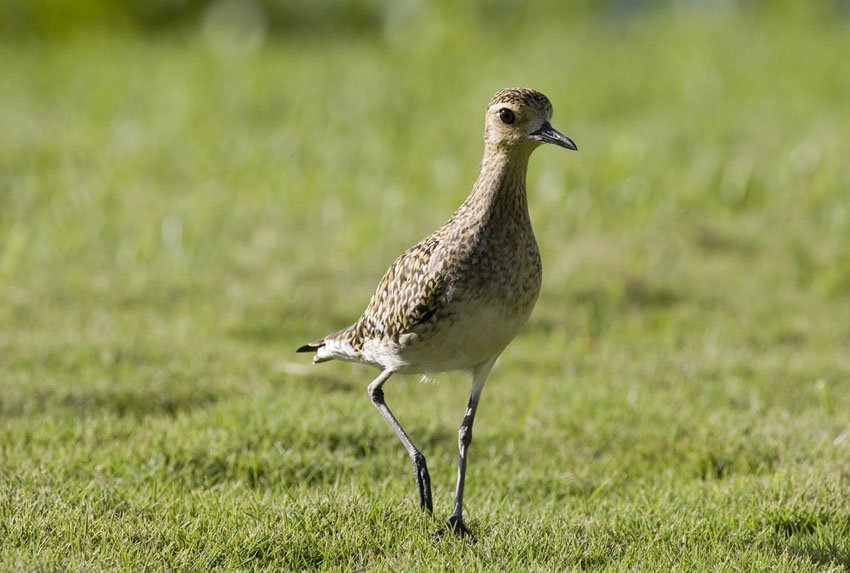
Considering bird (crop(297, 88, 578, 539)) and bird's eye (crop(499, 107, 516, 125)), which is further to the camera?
bird's eye (crop(499, 107, 516, 125))

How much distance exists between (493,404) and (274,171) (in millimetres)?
4640

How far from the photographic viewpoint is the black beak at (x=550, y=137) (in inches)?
206

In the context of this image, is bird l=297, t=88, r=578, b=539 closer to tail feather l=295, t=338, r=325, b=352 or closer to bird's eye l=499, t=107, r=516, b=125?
bird's eye l=499, t=107, r=516, b=125

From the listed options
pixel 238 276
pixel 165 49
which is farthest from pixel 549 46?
pixel 238 276

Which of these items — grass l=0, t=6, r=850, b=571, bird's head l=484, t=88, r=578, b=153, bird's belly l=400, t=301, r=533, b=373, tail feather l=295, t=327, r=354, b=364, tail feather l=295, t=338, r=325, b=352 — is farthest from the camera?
tail feather l=295, t=338, r=325, b=352

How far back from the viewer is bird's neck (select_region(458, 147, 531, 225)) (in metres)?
5.32

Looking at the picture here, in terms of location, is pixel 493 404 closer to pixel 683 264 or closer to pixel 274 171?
A: pixel 683 264

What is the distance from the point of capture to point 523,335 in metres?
8.54

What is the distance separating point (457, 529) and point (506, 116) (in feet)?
5.61

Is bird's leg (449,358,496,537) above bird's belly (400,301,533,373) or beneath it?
beneath

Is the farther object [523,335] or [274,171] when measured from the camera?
[274,171]

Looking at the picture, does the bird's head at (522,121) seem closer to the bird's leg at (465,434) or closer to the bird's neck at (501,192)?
the bird's neck at (501,192)

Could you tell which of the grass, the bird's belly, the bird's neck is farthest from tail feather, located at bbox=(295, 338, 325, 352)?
the bird's neck

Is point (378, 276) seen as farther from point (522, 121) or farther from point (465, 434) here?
point (522, 121)
